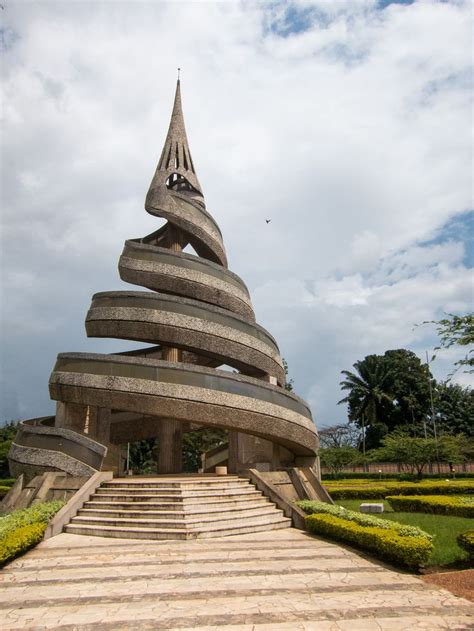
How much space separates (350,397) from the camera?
5888cm

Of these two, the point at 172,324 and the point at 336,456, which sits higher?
the point at 172,324

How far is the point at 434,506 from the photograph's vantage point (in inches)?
685

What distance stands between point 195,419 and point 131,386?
245 centimetres

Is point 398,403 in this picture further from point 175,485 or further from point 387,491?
point 175,485

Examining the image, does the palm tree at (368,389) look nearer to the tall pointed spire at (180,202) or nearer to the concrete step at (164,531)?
the tall pointed spire at (180,202)

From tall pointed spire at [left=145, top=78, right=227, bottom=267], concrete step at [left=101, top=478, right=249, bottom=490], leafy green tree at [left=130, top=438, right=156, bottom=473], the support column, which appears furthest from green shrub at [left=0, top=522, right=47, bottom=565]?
leafy green tree at [left=130, top=438, right=156, bottom=473]

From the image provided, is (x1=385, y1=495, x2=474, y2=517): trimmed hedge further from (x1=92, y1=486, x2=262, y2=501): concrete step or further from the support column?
the support column

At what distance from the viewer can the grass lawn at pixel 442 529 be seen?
34.4 ft

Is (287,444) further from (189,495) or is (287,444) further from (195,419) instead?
(189,495)

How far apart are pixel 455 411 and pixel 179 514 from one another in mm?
54848

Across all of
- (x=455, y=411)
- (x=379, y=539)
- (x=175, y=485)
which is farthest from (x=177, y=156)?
(x=455, y=411)

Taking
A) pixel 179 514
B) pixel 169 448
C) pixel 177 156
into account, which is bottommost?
pixel 179 514

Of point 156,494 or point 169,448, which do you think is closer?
point 156,494

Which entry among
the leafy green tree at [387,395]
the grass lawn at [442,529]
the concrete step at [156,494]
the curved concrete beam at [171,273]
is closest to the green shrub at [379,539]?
the grass lawn at [442,529]
